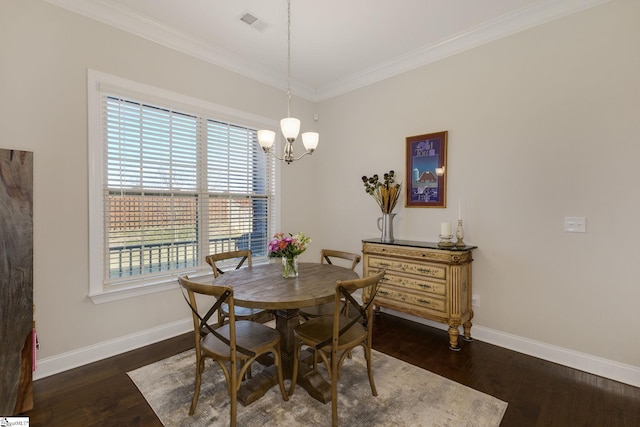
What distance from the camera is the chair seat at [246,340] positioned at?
1825 millimetres

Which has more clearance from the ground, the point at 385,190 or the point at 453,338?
the point at 385,190

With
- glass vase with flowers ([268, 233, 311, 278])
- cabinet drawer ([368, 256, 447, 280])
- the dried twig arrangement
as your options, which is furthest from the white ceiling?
cabinet drawer ([368, 256, 447, 280])

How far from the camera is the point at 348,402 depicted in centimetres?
202

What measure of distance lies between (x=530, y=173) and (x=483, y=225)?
0.63 metres

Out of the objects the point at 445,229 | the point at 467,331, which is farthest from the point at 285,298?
the point at 467,331

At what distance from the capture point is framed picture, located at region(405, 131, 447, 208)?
10.7ft

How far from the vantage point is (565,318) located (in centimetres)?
257

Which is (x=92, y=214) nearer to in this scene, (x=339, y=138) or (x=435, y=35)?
(x=339, y=138)

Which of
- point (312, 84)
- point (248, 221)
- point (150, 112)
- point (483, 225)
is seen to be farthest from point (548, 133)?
point (150, 112)

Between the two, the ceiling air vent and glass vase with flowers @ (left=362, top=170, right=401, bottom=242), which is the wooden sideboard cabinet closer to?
glass vase with flowers @ (left=362, top=170, right=401, bottom=242)

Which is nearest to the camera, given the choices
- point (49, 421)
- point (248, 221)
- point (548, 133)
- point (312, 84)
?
point (49, 421)

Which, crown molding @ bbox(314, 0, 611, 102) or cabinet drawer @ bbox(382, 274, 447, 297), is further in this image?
cabinet drawer @ bbox(382, 274, 447, 297)

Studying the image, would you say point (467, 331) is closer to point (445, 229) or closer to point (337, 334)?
point (445, 229)

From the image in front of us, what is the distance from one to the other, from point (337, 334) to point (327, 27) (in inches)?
111
